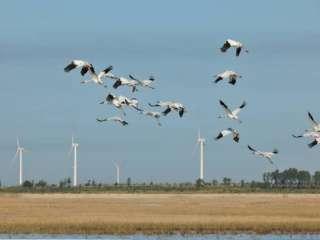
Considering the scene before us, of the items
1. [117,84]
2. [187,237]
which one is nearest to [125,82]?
[117,84]

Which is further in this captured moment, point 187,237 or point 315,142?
point 187,237

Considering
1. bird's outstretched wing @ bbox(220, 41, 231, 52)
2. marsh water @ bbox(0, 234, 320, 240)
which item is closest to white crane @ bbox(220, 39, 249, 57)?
bird's outstretched wing @ bbox(220, 41, 231, 52)

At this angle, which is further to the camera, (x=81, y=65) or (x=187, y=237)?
(x=187, y=237)

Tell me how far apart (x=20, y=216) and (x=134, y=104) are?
39405 mm

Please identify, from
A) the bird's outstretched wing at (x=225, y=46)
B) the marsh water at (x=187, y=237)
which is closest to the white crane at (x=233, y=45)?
the bird's outstretched wing at (x=225, y=46)

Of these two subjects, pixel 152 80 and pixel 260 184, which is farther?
pixel 260 184

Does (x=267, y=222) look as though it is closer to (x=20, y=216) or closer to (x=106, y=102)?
(x=20, y=216)

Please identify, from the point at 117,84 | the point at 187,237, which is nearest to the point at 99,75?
the point at 117,84

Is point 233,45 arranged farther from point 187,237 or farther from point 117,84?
point 187,237

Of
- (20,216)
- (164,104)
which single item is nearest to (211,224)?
(20,216)

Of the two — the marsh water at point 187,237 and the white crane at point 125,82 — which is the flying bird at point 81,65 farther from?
the marsh water at point 187,237

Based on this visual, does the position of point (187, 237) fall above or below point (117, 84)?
below

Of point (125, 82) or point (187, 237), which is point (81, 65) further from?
point (187, 237)

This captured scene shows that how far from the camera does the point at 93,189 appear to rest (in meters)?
180
